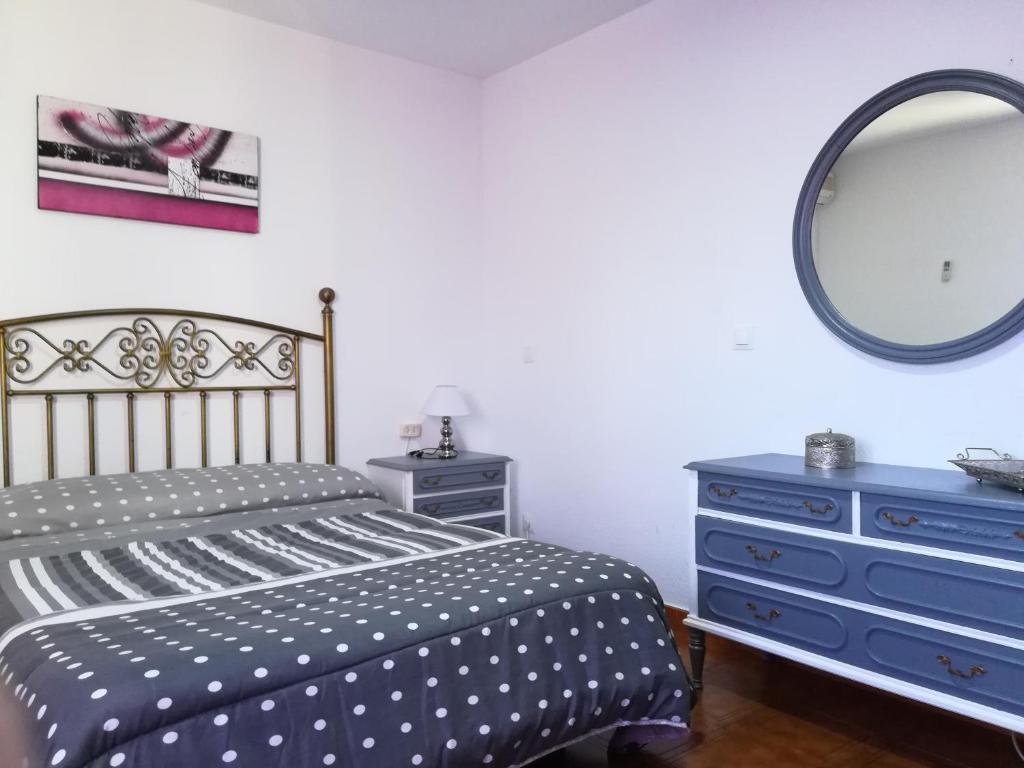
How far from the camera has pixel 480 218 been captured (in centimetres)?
419

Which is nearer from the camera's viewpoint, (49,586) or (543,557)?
(49,586)

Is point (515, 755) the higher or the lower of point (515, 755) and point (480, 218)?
the lower

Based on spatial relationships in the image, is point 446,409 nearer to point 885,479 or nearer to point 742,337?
point 742,337

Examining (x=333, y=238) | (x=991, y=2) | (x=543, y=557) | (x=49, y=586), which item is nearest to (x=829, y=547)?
(x=543, y=557)

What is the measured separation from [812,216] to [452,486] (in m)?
1.90

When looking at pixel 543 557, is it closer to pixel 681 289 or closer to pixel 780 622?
pixel 780 622

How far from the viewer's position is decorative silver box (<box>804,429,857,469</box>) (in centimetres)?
240

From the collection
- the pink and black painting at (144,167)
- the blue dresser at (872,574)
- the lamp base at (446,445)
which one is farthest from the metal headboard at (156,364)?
the blue dresser at (872,574)

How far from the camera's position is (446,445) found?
12.5 feet

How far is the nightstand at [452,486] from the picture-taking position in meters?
3.51

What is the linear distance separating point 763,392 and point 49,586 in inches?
89.6

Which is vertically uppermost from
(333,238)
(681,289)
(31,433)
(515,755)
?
(333,238)

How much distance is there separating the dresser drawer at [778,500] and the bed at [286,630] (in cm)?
49

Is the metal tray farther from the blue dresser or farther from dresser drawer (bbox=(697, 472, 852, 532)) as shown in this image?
dresser drawer (bbox=(697, 472, 852, 532))
